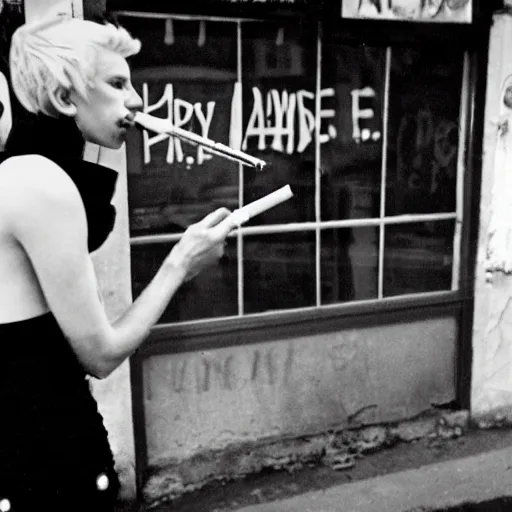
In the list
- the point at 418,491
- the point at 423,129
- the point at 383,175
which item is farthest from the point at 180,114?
the point at 418,491

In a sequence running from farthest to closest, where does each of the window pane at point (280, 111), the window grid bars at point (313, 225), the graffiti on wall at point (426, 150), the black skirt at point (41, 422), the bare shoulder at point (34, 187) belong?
the graffiti on wall at point (426, 150), the window pane at point (280, 111), the window grid bars at point (313, 225), the black skirt at point (41, 422), the bare shoulder at point (34, 187)

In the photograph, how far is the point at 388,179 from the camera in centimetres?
423

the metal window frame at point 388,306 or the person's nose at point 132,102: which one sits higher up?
the person's nose at point 132,102

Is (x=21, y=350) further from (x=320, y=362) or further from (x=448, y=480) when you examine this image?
(x=448, y=480)

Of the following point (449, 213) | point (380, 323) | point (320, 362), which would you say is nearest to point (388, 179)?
point (449, 213)

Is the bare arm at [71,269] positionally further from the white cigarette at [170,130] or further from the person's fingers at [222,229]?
the white cigarette at [170,130]

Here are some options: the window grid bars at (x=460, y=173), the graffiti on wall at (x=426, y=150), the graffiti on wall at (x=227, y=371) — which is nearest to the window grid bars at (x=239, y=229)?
the graffiti on wall at (x=227, y=371)

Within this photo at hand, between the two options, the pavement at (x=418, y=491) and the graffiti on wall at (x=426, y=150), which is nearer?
the pavement at (x=418, y=491)

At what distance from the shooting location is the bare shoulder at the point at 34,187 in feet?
4.98

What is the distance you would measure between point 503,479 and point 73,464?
2972mm

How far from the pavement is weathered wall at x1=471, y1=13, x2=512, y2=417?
1.80 feet

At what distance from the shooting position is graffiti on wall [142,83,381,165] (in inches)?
142

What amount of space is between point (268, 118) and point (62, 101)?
2.27 metres

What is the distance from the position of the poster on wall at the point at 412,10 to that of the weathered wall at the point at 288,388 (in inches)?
70.2
